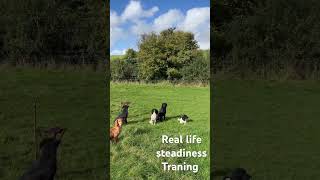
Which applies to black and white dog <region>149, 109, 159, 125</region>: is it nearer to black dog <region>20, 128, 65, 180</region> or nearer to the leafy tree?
the leafy tree

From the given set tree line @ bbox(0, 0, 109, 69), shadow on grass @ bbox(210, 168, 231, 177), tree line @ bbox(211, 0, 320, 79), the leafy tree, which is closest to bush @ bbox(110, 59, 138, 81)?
the leafy tree

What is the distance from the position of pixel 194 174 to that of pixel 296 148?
12.6 feet

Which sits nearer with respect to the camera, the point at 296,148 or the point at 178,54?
the point at 178,54

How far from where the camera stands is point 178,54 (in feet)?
38.0

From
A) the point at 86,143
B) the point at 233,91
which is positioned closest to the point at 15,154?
the point at 86,143

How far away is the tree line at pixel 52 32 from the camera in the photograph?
24734mm

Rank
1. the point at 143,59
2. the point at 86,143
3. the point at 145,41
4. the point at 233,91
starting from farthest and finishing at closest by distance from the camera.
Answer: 1. the point at 233,91
2. the point at 86,143
3. the point at 143,59
4. the point at 145,41

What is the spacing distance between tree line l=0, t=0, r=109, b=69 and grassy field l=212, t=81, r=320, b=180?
6572 mm

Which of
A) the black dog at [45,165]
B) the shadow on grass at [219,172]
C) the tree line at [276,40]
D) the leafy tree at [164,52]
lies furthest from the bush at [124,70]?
the tree line at [276,40]

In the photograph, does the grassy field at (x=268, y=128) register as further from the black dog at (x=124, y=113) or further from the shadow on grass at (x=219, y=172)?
the black dog at (x=124, y=113)

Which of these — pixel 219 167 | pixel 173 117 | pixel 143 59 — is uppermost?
pixel 143 59

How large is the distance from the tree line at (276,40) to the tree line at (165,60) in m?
12.9

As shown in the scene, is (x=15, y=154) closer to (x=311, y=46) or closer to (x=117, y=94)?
(x=117, y=94)

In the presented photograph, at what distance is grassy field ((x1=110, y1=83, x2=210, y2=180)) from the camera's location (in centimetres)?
994
